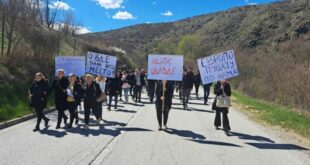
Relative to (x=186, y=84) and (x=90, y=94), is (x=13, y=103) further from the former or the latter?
(x=186, y=84)

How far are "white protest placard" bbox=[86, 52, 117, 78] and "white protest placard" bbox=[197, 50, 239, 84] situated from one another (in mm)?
4902

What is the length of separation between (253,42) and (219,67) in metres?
69.6

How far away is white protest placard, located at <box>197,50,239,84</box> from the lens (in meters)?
14.2

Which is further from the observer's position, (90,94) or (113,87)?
(113,87)

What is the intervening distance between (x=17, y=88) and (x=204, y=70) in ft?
33.9

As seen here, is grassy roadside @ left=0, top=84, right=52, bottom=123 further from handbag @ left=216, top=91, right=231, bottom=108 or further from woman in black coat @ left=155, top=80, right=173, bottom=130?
handbag @ left=216, top=91, right=231, bottom=108

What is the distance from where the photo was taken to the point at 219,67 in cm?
1420

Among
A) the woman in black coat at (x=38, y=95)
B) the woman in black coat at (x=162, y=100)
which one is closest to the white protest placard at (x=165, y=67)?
the woman in black coat at (x=162, y=100)

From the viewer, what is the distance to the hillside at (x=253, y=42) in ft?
91.0

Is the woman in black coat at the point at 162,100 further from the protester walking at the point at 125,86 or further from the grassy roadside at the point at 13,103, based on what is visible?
the protester walking at the point at 125,86

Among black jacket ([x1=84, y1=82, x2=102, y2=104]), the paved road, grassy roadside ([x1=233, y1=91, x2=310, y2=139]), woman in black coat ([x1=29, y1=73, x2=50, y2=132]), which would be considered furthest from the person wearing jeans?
woman in black coat ([x1=29, y1=73, x2=50, y2=132])

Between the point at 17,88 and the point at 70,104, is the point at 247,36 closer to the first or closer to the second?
the point at 17,88

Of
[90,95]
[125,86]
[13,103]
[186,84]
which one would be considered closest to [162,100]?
[90,95]

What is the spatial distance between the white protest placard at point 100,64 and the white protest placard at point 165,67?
3.89 metres
